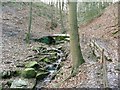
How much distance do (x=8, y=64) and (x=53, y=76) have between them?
345cm

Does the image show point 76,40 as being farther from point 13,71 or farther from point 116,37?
point 116,37

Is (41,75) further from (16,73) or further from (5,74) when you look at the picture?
(5,74)

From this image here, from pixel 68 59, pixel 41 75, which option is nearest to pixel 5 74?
pixel 41 75

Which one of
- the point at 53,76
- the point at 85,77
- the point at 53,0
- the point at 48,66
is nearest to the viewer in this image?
the point at 85,77

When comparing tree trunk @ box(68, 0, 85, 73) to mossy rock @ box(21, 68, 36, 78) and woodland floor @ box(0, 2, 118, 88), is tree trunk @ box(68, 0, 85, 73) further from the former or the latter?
mossy rock @ box(21, 68, 36, 78)

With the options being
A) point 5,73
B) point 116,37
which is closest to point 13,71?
point 5,73

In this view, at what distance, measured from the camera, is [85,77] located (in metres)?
10.3

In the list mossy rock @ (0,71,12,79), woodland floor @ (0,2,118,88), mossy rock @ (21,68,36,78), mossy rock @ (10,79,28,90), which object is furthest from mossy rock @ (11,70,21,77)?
mossy rock @ (10,79,28,90)

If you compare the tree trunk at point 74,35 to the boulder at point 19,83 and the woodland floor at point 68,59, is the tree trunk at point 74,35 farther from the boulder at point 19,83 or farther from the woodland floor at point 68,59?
the boulder at point 19,83

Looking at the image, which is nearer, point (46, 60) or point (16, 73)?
point (16, 73)

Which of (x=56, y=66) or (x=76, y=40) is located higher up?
(x=76, y=40)

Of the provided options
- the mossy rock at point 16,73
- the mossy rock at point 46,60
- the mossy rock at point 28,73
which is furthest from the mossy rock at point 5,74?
the mossy rock at point 46,60

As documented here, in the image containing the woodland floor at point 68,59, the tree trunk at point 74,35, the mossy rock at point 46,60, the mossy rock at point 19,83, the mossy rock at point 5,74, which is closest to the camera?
the woodland floor at point 68,59

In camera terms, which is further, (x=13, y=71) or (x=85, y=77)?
(x=13, y=71)
